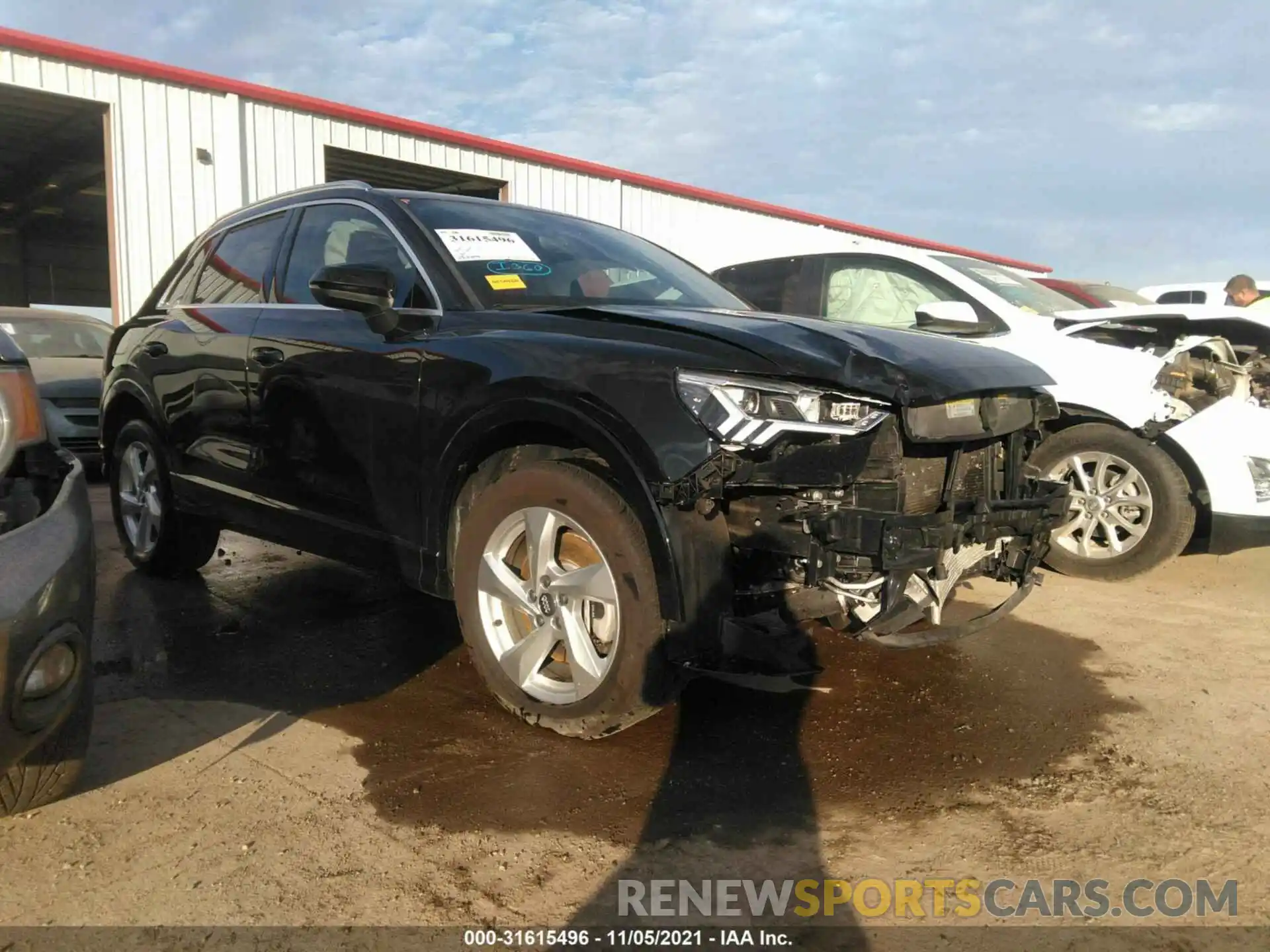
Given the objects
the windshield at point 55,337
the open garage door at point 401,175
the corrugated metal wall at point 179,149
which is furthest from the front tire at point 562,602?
the open garage door at point 401,175

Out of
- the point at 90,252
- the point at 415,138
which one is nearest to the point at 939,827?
the point at 415,138

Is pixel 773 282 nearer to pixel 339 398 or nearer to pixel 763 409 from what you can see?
pixel 339 398

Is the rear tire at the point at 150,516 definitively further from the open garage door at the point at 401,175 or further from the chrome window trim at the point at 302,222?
the open garage door at the point at 401,175

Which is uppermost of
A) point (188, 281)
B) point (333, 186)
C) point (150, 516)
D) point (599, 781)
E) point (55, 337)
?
point (333, 186)

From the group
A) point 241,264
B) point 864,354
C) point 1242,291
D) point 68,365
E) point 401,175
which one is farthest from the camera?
point 401,175

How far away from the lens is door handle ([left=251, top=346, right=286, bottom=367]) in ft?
12.6

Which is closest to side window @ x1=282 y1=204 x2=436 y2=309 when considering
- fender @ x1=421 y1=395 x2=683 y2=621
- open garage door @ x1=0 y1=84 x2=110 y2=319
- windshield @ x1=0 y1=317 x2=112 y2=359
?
fender @ x1=421 y1=395 x2=683 y2=621

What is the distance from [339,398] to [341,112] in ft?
32.8

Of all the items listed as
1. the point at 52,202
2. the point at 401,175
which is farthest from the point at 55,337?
the point at 52,202

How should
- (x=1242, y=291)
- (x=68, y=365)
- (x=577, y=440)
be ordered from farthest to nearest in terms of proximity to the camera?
(x=68, y=365), (x=1242, y=291), (x=577, y=440)

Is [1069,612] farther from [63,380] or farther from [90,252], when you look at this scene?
[90,252]

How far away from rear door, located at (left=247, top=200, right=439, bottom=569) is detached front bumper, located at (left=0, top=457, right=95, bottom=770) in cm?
117

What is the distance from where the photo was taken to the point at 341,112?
12203 millimetres

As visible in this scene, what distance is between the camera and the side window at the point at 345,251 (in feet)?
11.5
